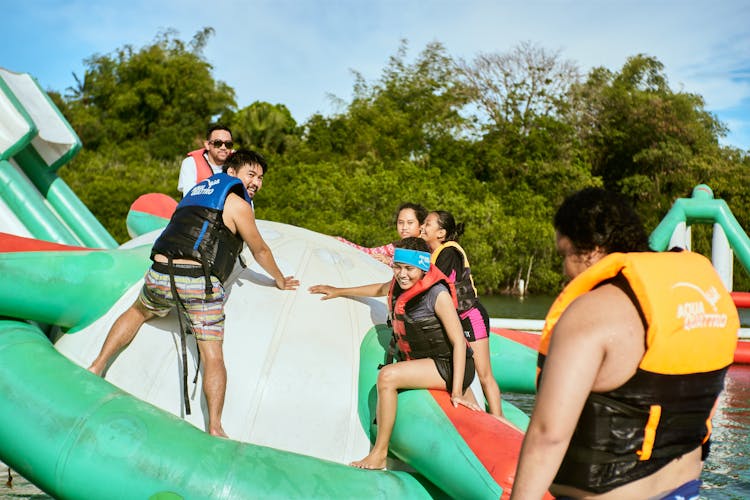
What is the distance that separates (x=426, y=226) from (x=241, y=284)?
51.2 inches

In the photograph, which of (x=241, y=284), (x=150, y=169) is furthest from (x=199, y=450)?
(x=150, y=169)

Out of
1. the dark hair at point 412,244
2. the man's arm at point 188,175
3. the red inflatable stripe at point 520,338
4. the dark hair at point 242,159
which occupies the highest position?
the dark hair at point 242,159

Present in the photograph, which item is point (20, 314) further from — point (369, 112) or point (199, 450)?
point (369, 112)

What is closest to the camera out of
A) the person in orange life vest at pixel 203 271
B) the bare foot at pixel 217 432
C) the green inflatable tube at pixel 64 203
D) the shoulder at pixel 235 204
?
the bare foot at pixel 217 432

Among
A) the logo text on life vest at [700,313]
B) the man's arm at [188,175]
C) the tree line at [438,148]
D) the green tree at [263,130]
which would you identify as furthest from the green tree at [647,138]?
the logo text on life vest at [700,313]

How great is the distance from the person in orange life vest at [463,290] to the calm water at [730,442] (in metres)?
1.86

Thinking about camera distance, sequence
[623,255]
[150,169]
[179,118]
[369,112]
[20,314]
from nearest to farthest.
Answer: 1. [623,255]
2. [20,314]
3. [150,169]
4. [369,112]
5. [179,118]

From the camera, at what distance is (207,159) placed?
5164mm

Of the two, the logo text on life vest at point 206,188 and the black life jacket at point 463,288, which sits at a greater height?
the logo text on life vest at point 206,188

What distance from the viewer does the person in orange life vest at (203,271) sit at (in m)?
3.56

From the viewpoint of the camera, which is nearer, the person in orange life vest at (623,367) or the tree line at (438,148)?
the person in orange life vest at (623,367)

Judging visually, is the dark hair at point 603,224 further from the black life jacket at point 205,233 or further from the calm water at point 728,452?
the calm water at point 728,452

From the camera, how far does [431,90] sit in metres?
38.1

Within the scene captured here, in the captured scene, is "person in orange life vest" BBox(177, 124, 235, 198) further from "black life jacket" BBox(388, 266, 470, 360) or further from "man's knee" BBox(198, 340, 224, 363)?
"black life jacket" BBox(388, 266, 470, 360)
